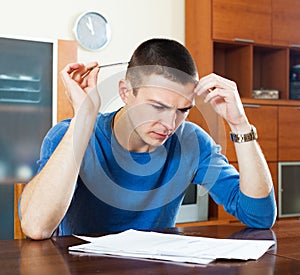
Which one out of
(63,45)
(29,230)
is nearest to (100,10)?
(63,45)

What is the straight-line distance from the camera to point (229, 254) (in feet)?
3.57

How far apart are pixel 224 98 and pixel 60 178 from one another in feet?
1.82

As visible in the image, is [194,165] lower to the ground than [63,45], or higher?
lower

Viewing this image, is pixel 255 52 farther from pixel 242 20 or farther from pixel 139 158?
pixel 139 158

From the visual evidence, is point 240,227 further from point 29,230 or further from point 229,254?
point 29,230

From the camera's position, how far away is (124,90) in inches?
64.9

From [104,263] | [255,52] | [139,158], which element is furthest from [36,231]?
[255,52]

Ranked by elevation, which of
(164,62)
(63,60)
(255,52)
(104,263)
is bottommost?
(104,263)

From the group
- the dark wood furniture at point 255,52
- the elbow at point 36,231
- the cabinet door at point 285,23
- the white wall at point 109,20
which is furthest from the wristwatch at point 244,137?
the cabinet door at point 285,23

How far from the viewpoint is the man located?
4.77 ft

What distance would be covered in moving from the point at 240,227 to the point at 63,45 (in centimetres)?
207

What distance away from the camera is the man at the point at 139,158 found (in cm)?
145

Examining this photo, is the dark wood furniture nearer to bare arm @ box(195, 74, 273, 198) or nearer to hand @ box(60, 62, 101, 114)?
bare arm @ box(195, 74, 273, 198)

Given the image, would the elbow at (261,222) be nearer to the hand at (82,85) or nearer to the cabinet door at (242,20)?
the hand at (82,85)
